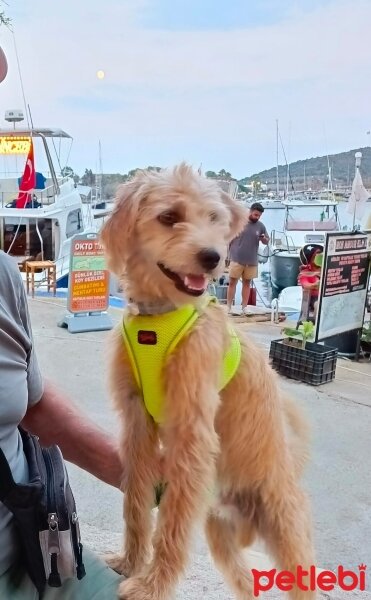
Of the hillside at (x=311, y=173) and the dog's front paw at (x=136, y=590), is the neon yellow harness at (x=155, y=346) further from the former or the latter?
the hillside at (x=311, y=173)

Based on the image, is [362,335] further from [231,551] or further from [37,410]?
[37,410]

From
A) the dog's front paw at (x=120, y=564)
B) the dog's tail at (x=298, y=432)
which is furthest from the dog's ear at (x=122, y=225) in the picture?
the dog's front paw at (x=120, y=564)

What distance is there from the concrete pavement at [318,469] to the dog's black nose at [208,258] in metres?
0.40

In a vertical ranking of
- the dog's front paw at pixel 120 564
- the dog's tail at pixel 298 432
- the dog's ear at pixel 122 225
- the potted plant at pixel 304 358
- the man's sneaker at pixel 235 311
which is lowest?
the man's sneaker at pixel 235 311

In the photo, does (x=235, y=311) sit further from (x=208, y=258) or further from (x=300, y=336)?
(x=208, y=258)

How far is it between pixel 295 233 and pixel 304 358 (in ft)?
36.1

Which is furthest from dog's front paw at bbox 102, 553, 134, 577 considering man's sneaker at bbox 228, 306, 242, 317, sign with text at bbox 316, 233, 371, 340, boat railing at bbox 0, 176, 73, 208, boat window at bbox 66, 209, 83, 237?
boat window at bbox 66, 209, 83, 237

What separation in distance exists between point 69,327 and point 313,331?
2.85m

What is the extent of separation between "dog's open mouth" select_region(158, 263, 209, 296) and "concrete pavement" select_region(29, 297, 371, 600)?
1.05 feet

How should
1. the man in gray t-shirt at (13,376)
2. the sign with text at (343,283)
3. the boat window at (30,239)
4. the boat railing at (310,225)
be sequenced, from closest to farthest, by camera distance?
1. the man in gray t-shirt at (13,376)
2. the sign with text at (343,283)
3. the boat window at (30,239)
4. the boat railing at (310,225)

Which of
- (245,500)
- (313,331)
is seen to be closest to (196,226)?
(245,500)

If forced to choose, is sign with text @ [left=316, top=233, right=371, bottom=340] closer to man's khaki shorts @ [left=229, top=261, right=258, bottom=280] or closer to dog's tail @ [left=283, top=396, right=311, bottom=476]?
man's khaki shorts @ [left=229, top=261, right=258, bottom=280]

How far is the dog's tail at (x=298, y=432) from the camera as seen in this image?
1.45 meters

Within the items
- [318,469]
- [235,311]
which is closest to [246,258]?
[235,311]
